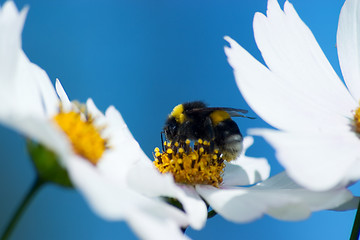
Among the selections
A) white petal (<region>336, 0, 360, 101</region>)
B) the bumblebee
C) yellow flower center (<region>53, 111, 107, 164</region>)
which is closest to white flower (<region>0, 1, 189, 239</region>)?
yellow flower center (<region>53, 111, 107, 164</region>)

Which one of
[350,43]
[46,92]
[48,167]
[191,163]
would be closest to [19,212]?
[48,167]

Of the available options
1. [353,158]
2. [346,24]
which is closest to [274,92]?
[353,158]

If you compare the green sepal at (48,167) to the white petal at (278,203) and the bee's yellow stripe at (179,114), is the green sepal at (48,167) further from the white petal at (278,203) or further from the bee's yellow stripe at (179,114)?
the bee's yellow stripe at (179,114)

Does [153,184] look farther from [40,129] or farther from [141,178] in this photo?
[40,129]

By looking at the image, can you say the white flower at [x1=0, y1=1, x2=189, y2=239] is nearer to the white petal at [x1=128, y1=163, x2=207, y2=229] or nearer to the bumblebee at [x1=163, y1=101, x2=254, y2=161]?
the white petal at [x1=128, y1=163, x2=207, y2=229]

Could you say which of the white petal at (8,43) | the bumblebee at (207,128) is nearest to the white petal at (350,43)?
the bumblebee at (207,128)
